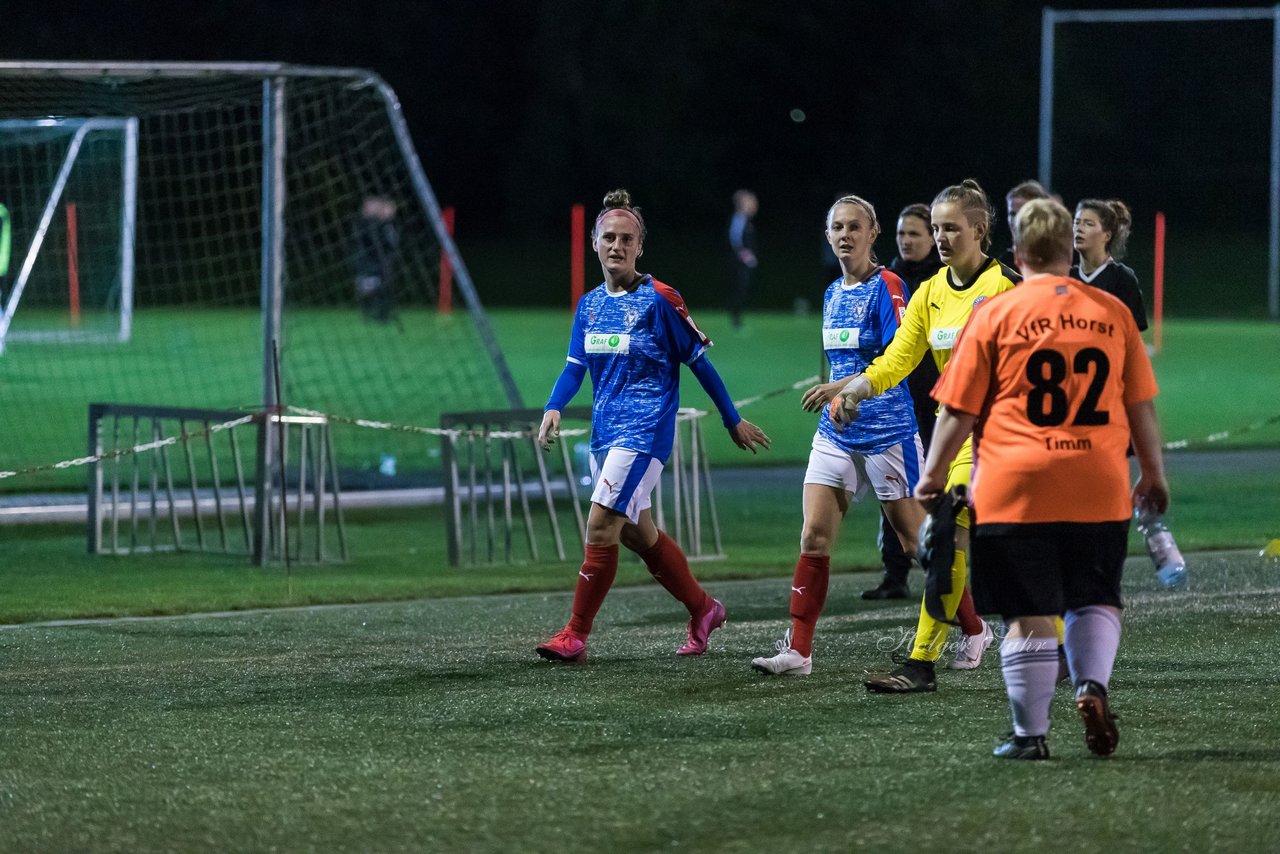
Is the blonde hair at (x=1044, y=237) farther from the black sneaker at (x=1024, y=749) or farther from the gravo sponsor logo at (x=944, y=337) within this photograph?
the black sneaker at (x=1024, y=749)

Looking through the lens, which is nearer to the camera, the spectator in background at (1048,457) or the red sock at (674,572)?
the spectator in background at (1048,457)

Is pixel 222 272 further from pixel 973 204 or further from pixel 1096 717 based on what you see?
pixel 1096 717

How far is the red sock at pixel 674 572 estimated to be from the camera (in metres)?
7.43

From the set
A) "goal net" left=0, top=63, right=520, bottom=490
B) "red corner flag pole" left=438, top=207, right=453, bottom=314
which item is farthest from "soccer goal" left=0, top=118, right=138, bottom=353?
"red corner flag pole" left=438, top=207, right=453, bottom=314

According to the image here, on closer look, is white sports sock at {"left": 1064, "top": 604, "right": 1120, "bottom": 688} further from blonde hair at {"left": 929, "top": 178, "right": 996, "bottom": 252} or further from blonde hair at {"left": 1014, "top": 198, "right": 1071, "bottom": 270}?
blonde hair at {"left": 929, "top": 178, "right": 996, "bottom": 252}

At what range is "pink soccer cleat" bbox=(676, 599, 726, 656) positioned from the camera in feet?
24.4

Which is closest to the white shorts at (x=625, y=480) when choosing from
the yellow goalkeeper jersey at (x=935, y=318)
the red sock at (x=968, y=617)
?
the yellow goalkeeper jersey at (x=935, y=318)

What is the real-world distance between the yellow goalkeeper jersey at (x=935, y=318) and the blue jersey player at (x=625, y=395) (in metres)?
0.79

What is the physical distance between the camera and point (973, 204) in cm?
653

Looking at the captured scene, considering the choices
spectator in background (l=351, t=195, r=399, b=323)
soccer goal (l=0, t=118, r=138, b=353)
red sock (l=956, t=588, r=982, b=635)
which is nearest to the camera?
red sock (l=956, t=588, r=982, b=635)

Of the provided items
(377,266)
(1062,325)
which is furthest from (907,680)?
(377,266)

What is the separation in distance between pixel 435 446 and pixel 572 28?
35.5m

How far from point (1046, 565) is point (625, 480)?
2163mm

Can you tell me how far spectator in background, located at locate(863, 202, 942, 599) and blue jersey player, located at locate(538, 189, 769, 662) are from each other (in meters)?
0.96
